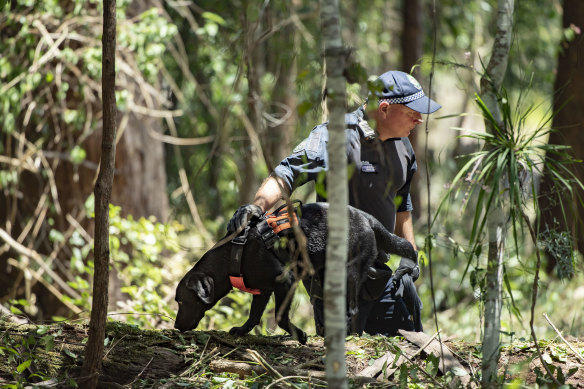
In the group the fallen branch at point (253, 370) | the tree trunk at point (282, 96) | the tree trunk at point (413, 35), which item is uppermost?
the tree trunk at point (413, 35)

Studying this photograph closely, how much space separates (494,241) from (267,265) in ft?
Answer: 3.43

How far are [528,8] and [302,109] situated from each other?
9591 millimetres

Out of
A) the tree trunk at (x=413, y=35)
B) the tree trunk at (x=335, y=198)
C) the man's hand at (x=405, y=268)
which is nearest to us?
the tree trunk at (x=335, y=198)

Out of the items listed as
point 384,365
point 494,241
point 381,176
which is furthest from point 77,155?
point 494,241

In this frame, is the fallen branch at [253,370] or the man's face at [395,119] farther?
the man's face at [395,119]

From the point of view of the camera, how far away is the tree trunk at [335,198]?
2.11m

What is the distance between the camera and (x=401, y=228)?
422 cm

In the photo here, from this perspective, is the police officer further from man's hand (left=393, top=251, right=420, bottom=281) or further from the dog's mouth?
the dog's mouth

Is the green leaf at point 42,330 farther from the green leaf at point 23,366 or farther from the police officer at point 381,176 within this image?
the police officer at point 381,176

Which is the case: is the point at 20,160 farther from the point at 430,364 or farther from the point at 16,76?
the point at 430,364

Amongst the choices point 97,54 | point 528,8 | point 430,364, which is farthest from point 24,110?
point 528,8

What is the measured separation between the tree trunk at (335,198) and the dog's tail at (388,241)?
120 centimetres

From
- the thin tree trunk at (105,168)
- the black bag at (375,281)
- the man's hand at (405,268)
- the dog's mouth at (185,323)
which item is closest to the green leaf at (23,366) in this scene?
the thin tree trunk at (105,168)

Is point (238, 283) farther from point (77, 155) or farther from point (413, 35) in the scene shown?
point (413, 35)
